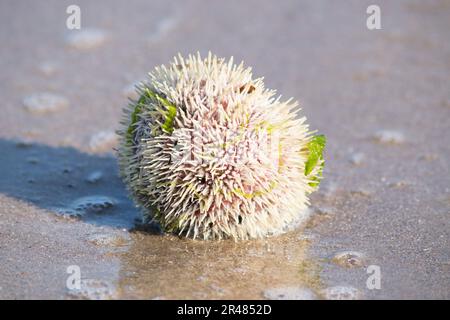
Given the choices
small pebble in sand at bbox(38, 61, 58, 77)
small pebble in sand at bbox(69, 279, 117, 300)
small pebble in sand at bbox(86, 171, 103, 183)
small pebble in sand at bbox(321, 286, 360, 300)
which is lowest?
small pebble in sand at bbox(321, 286, 360, 300)

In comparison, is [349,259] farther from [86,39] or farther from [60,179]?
[86,39]

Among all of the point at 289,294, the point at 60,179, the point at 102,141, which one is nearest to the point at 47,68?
the point at 102,141

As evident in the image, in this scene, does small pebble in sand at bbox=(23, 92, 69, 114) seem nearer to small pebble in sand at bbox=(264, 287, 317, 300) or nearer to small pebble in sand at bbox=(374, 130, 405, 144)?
small pebble in sand at bbox=(374, 130, 405, 144)

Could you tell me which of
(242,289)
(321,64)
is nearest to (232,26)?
(321,64)

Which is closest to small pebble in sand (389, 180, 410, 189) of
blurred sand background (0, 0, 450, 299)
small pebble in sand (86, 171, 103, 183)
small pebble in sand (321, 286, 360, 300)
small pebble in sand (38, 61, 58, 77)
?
blurred sand background (0, 0, 450, 299)

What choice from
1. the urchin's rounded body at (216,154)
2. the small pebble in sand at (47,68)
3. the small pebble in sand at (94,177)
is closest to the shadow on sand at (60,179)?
the small pebble in sand at (94,177)

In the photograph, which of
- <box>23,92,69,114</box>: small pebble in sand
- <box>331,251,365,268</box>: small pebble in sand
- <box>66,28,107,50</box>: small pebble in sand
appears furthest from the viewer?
<box>66,28,107,50</box>: small pebble in sand
